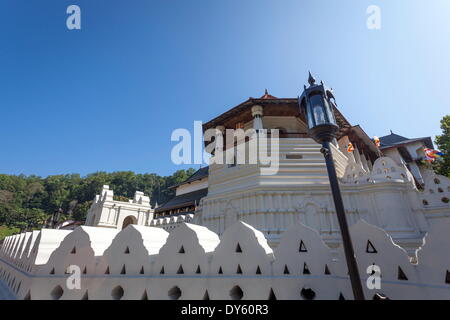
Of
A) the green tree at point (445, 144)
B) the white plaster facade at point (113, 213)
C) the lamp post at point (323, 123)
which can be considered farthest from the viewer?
the white plaster facade at point (113, 213)

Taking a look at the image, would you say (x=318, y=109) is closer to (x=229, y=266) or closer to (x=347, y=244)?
(x=347, y=244)

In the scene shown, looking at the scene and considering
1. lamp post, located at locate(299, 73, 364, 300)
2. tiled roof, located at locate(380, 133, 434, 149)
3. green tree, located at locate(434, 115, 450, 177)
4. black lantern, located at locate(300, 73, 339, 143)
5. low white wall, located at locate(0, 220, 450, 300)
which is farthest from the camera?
tiled roof, located at locate(380, 133, 434, 149)

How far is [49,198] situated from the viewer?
89750mm

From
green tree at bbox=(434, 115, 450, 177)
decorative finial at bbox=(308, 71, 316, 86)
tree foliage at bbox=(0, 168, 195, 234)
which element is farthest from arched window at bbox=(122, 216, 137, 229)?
tree foliage at bbox=(0, 168, 195, 234)

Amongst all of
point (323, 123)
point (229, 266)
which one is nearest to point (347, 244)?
point (323, 123)

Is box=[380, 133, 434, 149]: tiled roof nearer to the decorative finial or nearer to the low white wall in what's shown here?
the low white wall

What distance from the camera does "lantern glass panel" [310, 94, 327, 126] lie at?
330cm

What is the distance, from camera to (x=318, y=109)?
340cm

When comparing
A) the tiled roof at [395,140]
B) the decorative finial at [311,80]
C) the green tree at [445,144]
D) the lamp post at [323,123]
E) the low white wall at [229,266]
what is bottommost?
the low white wall at [229,266]

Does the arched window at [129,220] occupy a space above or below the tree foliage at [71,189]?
below

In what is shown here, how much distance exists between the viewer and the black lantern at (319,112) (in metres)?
3.25

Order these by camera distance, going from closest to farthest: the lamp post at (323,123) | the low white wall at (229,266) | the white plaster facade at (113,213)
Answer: the lamp post at (323,123), the low white wall at (229,266), the white plaster facade at (113,213)

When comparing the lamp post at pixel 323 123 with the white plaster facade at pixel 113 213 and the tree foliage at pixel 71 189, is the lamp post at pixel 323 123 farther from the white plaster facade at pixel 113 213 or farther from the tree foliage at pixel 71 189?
the tree foliage at pixel 71 189

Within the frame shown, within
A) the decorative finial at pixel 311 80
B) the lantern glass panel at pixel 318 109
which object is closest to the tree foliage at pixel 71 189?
the decorative finial at pixel 311 80
